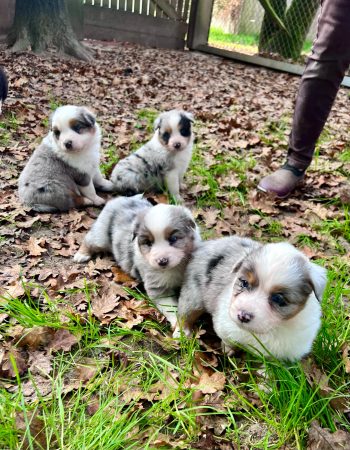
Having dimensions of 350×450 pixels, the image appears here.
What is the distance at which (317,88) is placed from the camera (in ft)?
14.4

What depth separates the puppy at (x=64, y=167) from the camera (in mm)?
4398

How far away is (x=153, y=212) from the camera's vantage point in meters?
3.04

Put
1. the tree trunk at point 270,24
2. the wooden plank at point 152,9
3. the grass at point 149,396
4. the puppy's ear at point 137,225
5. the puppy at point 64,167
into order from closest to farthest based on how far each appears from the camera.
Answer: the grass at point 149,396 < the puppy's ear at point 137,225 < the puppy at point 64,167 < the tree trunk at point 270,24 < the wooden plank at point 152,9

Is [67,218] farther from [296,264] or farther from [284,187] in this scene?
[296,264]

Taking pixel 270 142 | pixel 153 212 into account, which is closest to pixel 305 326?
pixel 153 212

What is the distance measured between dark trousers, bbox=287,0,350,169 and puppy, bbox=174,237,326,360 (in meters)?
2.48

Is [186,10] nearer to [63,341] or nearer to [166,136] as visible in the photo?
[166,136]

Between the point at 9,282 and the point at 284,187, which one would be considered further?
the point at 284,187

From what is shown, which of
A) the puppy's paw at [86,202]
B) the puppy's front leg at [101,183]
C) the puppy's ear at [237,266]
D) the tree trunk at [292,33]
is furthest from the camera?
the tree trunk at [292,33]

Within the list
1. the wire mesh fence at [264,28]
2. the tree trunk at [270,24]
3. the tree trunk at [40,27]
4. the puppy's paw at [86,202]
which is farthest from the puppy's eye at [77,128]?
the tree trunk at [270,24]

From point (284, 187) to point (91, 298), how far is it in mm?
2747

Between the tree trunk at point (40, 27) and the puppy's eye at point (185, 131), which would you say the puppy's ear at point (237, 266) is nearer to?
the puppy's eye at point (185, 131)

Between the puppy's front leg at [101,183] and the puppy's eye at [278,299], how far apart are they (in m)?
3.23

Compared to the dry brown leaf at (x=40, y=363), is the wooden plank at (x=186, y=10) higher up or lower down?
higher up
